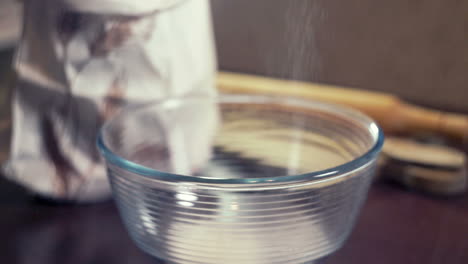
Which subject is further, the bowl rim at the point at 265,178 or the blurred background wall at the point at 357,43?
the blurred background wall at the point at 357,43

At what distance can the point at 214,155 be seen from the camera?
0.35m

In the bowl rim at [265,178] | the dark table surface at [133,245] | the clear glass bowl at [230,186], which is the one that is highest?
the bowl rim at [265,178]

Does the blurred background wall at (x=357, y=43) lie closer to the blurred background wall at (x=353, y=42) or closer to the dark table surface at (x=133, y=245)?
the blurred background wall at (x=353, y=42)

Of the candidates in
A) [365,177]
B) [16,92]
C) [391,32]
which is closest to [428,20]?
[391,32]

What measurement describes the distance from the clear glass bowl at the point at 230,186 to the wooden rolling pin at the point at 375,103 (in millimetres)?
89

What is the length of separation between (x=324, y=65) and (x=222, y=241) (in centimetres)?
23

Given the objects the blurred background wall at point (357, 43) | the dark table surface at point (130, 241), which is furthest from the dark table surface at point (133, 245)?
the blurred background wall at point (357, 43)

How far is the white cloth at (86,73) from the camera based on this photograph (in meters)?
0.30

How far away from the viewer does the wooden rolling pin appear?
41cm

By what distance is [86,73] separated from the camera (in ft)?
1.02

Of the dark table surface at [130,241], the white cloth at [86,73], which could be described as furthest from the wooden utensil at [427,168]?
the white cloth at [86,73]

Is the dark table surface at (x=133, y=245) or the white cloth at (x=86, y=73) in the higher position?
the white cloth at (x=86, y=73)

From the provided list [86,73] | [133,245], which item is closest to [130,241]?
[133,245]

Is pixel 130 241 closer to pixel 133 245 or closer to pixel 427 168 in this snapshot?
pixel 133 245
